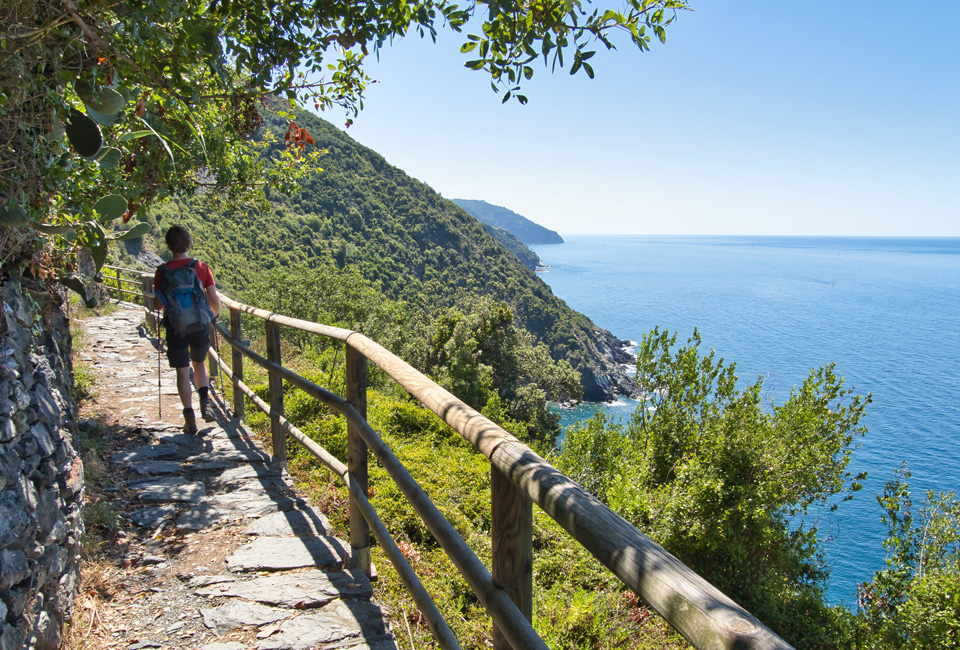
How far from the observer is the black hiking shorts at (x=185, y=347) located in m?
3.99

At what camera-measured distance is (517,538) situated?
3.88 ft

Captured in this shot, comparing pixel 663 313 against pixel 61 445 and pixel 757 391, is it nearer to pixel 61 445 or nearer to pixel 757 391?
pixel 757 391

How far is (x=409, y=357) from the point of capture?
95.5ft

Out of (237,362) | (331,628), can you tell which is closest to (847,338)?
(237,362)

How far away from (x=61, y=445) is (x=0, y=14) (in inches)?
65.4

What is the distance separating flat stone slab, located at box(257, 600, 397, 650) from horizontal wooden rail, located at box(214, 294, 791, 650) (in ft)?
2.74

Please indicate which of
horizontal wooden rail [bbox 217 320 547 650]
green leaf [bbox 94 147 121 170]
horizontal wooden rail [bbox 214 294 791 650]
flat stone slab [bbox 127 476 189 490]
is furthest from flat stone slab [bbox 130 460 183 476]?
horizontal wooden rail [bbox 214 294 791 650]

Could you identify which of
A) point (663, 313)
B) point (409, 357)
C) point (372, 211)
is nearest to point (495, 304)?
point (409, 357)

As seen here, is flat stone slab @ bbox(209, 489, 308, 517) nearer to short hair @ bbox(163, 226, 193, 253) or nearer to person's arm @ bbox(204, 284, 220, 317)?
person's arm @ bbox(204, 284, 220, 317)

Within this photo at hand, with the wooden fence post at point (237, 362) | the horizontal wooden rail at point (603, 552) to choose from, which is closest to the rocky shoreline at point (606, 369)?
the wooden fence post at point (237, 362)

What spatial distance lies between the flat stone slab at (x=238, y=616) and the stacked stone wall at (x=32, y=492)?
1.63 ft

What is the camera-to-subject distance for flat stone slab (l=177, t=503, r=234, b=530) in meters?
2.86

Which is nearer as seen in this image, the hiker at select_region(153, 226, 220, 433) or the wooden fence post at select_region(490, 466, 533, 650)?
the wooden fence post at select_region(490, 466, 533, 650)

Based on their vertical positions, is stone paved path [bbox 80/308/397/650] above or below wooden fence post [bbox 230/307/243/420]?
below
